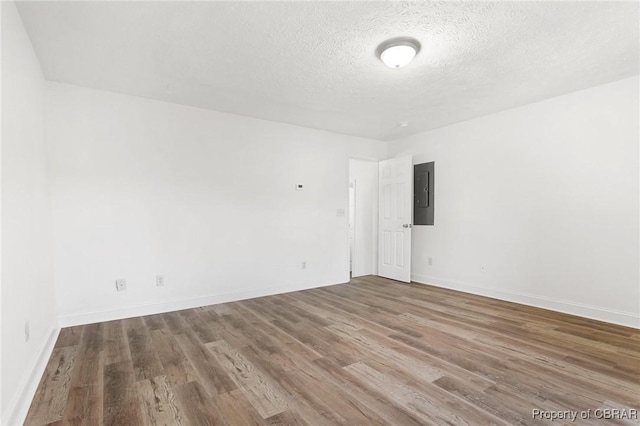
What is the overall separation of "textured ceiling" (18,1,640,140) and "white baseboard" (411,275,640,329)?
2.43 meters

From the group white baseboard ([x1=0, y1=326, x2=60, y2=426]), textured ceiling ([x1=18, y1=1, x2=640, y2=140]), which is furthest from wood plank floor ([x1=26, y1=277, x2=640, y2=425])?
textured ceiling ([x1=18, y1=1, x2=640, y2=140])

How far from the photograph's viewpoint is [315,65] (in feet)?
9.55

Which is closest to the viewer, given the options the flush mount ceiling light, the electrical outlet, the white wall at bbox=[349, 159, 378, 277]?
the flush mount ceiling light

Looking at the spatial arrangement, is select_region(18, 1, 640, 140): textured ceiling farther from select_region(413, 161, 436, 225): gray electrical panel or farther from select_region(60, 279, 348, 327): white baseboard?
select_region(60, 279, 348, 327): white baseboard

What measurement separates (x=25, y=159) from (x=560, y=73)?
4667 mm

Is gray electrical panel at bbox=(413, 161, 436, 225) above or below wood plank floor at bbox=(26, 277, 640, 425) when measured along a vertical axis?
above

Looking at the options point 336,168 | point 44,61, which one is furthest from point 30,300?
point 336,168

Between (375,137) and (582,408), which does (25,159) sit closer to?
(582,408)

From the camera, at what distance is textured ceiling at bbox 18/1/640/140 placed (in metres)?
2.14

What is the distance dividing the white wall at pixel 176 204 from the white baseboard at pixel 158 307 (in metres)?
0.01

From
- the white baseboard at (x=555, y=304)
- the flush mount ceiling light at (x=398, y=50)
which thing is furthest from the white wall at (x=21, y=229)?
the white baseboard at (x=555, y=304)

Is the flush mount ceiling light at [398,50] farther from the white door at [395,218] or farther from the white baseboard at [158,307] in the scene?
the white baseboard at [158,307]

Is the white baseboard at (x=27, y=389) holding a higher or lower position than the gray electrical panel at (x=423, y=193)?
lower

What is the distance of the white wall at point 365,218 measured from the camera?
6117 mm
